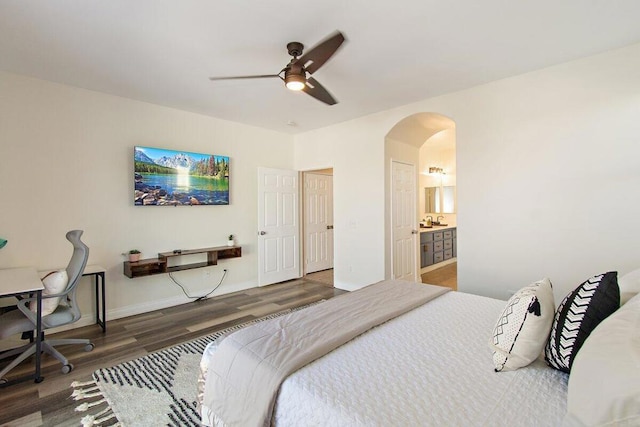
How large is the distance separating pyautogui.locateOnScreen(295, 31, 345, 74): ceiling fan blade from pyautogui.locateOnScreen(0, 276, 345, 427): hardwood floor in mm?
2839

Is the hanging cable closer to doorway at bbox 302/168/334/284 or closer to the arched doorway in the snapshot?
doorway at bbox 302/168/334/284

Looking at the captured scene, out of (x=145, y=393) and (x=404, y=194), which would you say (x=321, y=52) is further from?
(x=404, y=194)

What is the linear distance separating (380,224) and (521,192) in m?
1.79

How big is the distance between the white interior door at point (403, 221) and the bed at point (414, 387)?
2973 mm

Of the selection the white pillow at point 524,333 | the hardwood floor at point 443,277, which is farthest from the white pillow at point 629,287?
the hardwood floor at point 443,277

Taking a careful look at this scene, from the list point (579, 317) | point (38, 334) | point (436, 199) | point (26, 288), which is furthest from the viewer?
point (436, 199)

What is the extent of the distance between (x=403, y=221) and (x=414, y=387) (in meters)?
3.80

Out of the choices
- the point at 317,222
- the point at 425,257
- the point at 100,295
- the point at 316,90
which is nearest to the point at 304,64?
the point at 316,90

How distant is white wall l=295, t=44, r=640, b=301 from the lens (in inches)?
105

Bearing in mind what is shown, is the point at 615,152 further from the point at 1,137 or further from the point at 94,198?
the point at 1,137

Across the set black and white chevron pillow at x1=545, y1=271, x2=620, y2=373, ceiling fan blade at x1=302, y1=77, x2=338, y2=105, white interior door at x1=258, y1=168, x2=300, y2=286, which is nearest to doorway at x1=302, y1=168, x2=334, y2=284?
white interior door at x1=258, y1=168, x2=300, y2=286

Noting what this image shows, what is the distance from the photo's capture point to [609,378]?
2.60 feet

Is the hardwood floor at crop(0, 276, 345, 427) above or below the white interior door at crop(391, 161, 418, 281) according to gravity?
below

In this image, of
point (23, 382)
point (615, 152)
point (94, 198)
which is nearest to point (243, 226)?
point (94, 198)
